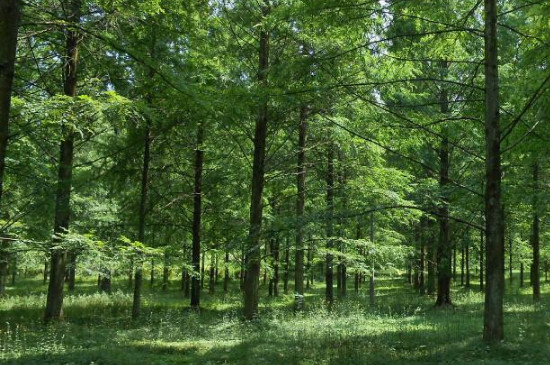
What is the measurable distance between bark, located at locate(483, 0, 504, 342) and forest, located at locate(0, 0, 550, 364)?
3cm

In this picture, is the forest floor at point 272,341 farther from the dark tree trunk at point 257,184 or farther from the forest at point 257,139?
the dark tree trunk at point 257,184

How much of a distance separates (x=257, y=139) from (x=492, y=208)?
7.28 meters

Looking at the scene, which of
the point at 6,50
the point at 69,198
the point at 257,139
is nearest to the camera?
the point at 6,50

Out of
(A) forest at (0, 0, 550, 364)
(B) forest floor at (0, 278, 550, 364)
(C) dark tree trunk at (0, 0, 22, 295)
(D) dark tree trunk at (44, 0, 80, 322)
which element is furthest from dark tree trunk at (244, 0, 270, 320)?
(C) dark tree trunk at (0, 0, 22, 295)

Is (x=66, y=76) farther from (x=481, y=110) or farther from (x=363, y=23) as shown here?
(x=481, y=110)

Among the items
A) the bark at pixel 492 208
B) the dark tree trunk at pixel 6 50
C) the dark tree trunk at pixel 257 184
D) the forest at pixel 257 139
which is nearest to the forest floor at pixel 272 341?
the forest at pixel 257 139

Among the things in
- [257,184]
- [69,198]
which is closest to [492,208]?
[257,184]

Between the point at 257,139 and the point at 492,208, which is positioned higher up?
the point at 257,139

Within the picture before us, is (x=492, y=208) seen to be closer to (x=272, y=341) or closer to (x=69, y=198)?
(x=272, y=341)

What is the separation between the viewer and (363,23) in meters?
8.80

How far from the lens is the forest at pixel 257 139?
809 cm

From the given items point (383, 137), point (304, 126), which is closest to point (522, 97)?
point (383, 137)

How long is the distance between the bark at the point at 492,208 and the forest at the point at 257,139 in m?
0.03

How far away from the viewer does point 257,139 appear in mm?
13539
